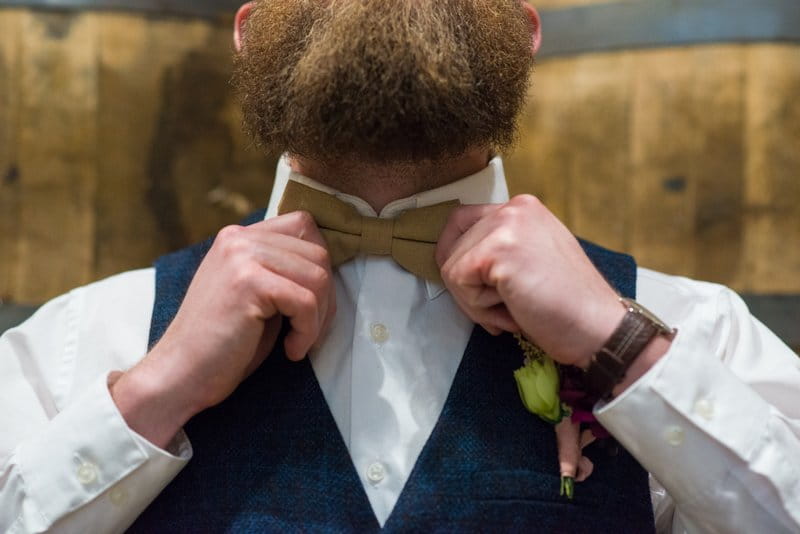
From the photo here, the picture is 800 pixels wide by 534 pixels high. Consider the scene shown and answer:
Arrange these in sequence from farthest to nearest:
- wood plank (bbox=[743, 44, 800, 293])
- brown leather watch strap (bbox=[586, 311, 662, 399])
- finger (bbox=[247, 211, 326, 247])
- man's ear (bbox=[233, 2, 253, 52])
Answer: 1. wood plank (bbox=[743, 44, 800, 293])
2. man's ear (bbox=[233, 2, 253, 52])
3. finger (bbox=[247, 211, 326, 247])
4. brown leather watch strap (bbox=[586, 311, 662, 399])

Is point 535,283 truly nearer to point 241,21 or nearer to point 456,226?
point 456,226

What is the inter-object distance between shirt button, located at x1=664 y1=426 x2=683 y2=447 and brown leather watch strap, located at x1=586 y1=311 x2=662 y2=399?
8 centimetres

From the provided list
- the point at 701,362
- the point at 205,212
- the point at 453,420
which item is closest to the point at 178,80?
the point at 205,212

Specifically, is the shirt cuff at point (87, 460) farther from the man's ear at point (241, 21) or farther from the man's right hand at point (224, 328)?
the man's ear at point (241, 21)

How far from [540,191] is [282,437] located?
90 cm

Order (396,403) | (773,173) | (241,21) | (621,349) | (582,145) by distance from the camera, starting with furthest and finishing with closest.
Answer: (582,145) → (773,173) → (241,21) → (396,403) → (621,349)

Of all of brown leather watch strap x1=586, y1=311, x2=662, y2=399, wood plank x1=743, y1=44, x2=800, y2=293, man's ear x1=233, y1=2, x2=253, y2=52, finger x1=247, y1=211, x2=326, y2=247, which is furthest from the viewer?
wood plank x1=743, y1=44, x2=800, y2=293

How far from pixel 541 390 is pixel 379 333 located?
0.22 m

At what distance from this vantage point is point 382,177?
1.15m

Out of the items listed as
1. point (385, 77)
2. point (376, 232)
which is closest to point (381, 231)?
point (376, 232)

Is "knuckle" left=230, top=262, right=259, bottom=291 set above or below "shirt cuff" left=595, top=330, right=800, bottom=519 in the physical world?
above

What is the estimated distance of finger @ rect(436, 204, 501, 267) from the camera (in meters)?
1.08

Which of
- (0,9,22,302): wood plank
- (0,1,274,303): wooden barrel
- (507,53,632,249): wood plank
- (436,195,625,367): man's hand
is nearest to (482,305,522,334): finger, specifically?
(436,195,625,367): man's hand

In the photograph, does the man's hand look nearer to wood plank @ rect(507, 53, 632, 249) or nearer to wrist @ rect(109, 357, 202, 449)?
wrist @ rect(109, 357, 202, 449)
